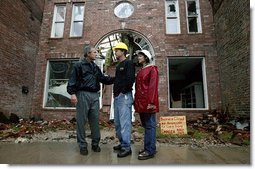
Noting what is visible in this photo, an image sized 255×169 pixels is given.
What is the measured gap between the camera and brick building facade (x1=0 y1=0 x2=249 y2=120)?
7.73 m

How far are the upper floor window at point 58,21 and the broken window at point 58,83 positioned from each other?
1328 millimetres

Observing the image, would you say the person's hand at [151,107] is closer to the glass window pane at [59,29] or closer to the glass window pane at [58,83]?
the glass window pane at [58,83]

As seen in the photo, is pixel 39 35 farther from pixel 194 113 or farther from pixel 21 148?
pixel 194 113

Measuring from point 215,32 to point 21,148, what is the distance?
780cm

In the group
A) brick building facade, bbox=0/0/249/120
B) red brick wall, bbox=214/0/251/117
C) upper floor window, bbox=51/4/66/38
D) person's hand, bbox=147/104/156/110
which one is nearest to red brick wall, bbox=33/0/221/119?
brick building facade, bbox=0/0/249/120

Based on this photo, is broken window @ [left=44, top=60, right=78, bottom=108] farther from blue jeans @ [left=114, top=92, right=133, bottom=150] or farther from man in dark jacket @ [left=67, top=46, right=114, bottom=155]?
blue jeans @ [left=114, top=92, right=133, bottom=150]

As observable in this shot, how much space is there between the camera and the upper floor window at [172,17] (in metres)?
8.32

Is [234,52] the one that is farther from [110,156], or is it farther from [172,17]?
[110,156]

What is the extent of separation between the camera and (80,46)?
836cm

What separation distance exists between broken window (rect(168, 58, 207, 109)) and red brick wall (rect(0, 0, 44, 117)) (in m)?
5.89

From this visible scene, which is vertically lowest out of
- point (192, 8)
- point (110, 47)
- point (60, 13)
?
point (110, 47)

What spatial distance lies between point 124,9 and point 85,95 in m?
6.55

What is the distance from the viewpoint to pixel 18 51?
7.29 metres

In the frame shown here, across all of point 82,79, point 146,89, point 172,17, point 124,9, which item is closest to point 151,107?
point 146,89
